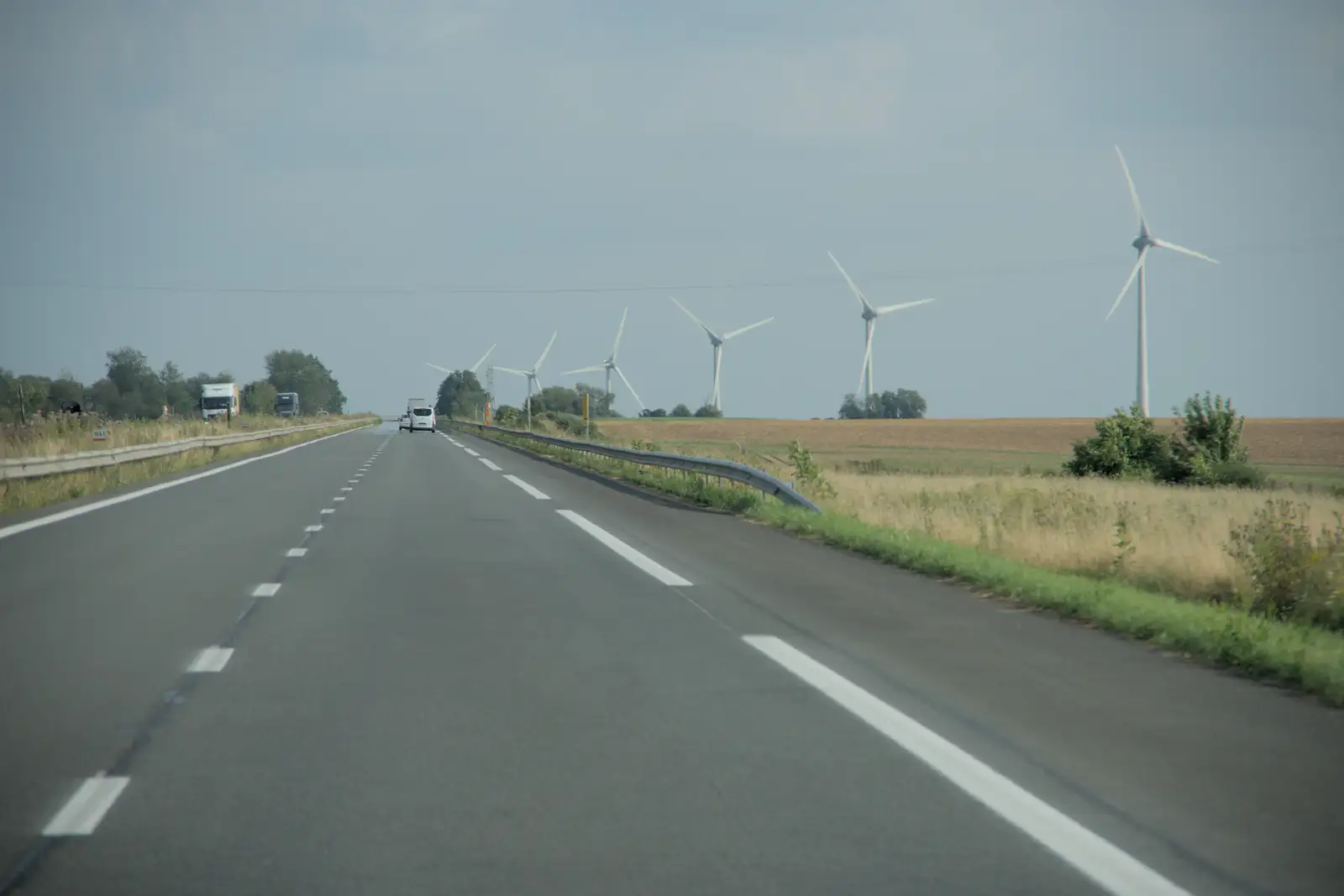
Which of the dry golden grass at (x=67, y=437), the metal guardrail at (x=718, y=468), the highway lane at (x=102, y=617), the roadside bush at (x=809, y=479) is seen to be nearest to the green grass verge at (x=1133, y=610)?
the metal guardrail at (x=718, y=468)

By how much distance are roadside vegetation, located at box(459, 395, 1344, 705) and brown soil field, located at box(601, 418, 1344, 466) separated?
4048 cm

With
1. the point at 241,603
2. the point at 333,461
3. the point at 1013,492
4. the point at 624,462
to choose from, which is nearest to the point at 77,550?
the point at 241,603

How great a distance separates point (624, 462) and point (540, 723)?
99.4 feet

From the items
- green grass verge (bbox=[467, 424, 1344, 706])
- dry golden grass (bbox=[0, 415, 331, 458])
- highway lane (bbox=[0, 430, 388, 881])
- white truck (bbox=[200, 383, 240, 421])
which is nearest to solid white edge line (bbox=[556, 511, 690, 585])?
green grass verge (bbox=[467, 424, 1344, 706])

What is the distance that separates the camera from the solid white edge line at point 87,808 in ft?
17.4

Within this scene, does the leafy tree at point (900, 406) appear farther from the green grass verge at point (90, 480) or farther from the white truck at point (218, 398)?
the green grass verge at point (90, 480)

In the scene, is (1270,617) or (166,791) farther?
(1270,617)

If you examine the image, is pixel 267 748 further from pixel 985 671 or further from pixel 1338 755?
pixel 1338 755

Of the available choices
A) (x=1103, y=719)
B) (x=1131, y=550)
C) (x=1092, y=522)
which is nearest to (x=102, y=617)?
(x=1103, y=719)

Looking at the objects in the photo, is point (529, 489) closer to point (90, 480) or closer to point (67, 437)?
point (90, 480)

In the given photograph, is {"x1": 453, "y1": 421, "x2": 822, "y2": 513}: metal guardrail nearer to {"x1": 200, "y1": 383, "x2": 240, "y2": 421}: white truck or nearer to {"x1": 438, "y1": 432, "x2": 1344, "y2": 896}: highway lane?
{"x1": 438, "y1": 432, "x2": 1344, "y2": 896}: highway lane

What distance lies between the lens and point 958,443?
284 feet

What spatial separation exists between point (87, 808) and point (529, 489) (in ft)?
77.7

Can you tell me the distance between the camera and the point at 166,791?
5852mm
